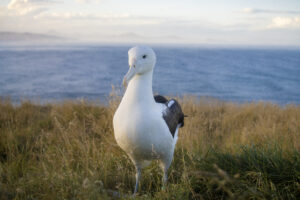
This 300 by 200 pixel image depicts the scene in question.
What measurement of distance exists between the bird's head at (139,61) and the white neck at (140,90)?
0.22 ft

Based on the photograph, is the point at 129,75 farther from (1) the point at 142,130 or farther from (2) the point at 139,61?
(1) the point at 142,130

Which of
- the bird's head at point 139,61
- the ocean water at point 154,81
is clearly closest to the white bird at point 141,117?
the bird's head at point 139,61

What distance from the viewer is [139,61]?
8.04ft

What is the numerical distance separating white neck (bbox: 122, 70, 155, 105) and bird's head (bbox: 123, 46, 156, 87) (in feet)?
0.22

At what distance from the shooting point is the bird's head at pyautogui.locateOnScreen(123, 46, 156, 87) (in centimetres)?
243

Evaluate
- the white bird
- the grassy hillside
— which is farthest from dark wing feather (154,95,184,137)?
the grassy hillside

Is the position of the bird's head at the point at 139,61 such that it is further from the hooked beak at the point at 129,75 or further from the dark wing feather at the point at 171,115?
the dark wing feather at the point at 171,115

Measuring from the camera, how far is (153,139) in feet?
8.16

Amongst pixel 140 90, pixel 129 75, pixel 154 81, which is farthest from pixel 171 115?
pixel 154 81

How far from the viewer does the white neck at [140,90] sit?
2.50 m

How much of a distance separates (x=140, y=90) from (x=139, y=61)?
26 centimetres

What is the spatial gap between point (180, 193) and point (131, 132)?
0.65m

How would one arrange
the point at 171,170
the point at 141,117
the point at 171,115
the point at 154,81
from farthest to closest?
1. the point at 154,81
2. the point at 171,170
3. the point at 171,115
4. the point at 141,117

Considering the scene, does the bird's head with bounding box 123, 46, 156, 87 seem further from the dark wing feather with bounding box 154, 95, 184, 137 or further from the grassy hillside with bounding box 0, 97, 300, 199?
the grassy hillside with bounding box 0, 97, 300, 199
